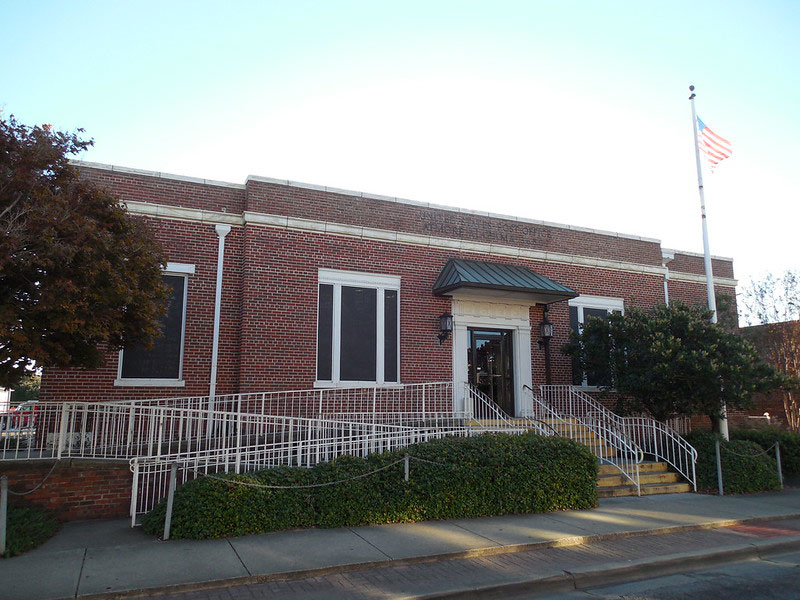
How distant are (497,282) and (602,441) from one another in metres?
4.09

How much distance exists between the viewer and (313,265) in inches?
514

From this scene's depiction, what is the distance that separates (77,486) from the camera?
8.76m

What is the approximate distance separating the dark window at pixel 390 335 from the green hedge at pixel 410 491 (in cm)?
383

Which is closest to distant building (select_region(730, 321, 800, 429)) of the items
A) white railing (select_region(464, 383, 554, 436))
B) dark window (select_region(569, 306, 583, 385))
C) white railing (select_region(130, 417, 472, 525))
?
dark window (select_region(569, 306, 583, 385))

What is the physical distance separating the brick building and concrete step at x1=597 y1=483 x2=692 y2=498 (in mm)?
3734

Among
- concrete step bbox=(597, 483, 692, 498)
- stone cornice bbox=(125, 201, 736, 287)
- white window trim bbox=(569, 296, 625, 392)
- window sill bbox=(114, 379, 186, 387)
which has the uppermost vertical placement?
stone cornice bbox=(125, 201, 736, 287)

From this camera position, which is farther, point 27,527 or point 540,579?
point 27,527

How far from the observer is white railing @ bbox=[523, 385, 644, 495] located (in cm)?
1191

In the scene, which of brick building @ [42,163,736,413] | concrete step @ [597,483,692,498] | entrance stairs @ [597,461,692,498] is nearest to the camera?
concrete step @ [597,483,692,498]

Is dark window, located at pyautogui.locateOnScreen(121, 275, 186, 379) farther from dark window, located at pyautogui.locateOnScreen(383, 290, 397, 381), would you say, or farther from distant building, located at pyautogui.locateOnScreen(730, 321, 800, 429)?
distant building, located at pyautogui.locateOnScreen(730, 321, 800, 429)

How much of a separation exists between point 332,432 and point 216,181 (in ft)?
19.3

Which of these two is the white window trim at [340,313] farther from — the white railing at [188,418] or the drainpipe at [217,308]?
the drainpipe at [217,308]

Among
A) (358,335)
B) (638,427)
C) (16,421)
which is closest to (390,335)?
(358,335)

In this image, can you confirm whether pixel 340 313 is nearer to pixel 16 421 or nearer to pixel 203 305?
pixel 203 305
